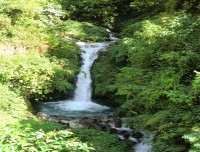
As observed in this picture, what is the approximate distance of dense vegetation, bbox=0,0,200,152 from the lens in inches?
223

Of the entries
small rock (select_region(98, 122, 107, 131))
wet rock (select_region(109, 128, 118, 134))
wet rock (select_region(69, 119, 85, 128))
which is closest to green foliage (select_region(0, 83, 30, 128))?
wet rock (select_region(69, 119, 85, 128))

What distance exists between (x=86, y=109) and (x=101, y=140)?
3853 mm

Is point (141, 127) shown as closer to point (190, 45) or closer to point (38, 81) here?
point (190, 45)

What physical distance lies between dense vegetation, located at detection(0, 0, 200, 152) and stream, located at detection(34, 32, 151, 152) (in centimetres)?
50

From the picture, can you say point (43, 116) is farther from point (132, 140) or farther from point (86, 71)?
point (86, 71)

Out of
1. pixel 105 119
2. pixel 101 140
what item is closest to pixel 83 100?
pixel 105 119

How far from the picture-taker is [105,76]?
45.0 ft

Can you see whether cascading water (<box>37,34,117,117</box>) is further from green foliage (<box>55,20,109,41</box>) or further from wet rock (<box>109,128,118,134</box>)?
wet rock (<box>109,128,118,134</box>)

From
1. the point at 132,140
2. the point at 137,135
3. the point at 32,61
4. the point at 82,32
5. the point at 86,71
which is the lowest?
the point at 132,140

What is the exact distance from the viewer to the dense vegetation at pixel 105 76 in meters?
5.67

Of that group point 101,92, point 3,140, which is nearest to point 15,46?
point 101,92

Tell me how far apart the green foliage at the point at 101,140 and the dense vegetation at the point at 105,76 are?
29mm

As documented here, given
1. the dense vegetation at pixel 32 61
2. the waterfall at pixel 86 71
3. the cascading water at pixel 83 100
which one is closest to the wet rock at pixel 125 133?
the dense vegetation at pixel 32 61

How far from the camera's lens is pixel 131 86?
8.54 metres
